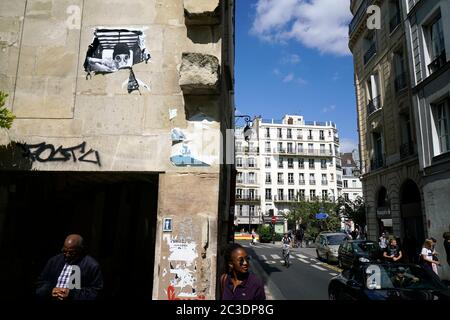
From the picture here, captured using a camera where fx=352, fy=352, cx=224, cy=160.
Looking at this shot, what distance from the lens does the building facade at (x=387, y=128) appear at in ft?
60.4

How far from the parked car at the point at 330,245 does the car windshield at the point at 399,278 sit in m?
12.8

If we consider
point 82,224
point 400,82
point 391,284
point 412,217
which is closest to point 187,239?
point 391,284

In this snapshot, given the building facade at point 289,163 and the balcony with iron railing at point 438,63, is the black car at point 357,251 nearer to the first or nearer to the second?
the balcony with iron railing at point 438,63

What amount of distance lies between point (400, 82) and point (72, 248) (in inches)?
800

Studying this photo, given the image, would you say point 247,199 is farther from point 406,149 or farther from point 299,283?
point 299,283

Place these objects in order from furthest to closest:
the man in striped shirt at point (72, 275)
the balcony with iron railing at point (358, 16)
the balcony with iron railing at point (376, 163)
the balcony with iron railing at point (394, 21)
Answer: the balcony with iron railing at point (358, 16) < the balcony with iron railing at point (376, 163) < the balcony with iron railing at point (394, 21) < the man in striped shirt at point (72, 275)

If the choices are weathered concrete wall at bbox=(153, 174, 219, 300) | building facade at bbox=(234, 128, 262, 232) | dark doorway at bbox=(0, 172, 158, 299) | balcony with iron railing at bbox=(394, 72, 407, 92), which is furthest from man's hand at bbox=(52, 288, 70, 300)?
building facade at bbox=(234, 128, 262, 232)

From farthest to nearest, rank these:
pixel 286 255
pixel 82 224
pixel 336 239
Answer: pixel 336 239, pixel 286 255, pixel 82 224

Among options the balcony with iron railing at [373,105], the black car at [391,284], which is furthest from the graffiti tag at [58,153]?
the balcony with iron railing at [373,105]

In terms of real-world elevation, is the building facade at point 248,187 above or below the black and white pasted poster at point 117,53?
above

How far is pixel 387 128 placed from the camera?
2111 cm

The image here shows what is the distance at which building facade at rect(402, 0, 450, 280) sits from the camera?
45.5ft

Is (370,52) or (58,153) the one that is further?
(370,52)
